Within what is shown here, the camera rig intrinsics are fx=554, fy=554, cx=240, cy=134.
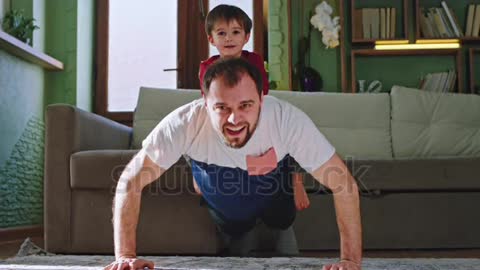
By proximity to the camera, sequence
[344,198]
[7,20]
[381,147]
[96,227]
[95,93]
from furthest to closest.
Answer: [95,93] → [7,20] → [381,147] → [96,227] → [344,198]

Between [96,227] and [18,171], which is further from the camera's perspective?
[18,171]

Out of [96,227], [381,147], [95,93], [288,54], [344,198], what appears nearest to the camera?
[344,198]

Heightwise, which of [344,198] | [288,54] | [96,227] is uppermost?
[288,54]

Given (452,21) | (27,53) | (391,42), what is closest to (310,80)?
(391,42)

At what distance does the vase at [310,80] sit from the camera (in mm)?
3529

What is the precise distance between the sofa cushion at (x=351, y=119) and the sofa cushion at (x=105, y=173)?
90cm

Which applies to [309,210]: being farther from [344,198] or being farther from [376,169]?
[344,198]

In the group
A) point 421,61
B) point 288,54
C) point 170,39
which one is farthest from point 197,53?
point 421,61

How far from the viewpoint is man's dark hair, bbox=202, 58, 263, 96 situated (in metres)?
1.34

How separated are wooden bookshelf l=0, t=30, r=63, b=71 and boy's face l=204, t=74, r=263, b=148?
6.00 feet

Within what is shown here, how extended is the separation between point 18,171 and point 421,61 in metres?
2.63

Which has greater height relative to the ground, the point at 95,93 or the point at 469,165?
the point at 95,93

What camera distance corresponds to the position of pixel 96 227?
2.21m

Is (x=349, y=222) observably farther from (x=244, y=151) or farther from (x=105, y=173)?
(x=105, y=173)
